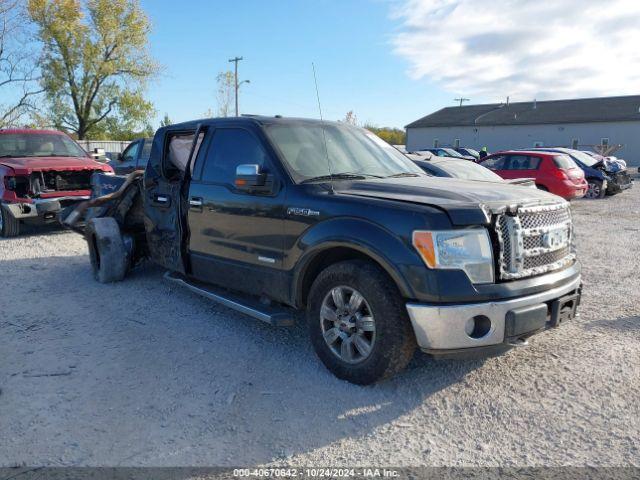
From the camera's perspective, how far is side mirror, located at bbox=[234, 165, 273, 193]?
4082 mm

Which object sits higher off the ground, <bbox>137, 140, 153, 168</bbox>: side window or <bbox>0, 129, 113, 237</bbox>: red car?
<bbox>137, 140, 153, 168</bbox>: side window

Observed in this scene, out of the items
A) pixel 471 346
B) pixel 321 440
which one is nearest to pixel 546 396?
pixel 471 346

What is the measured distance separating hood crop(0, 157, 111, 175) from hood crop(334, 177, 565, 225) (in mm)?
7337

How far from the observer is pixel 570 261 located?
392 cm

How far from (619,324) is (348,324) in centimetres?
288

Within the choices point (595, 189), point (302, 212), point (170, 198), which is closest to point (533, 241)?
point (302, 212)

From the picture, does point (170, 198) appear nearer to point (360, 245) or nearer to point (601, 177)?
point (360, 245)

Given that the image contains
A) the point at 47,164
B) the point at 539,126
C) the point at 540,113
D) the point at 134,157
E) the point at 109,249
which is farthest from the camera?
the point at 540,113

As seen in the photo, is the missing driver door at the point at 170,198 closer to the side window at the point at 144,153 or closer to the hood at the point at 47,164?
the hood at the point at 47,164

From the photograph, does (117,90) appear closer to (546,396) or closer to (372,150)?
(372,150)

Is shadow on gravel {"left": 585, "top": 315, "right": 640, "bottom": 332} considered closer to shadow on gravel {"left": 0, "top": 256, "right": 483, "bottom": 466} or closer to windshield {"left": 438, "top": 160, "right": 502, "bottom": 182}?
shadow on gravel {"left": 0, "top": 256, "right": 483, "bottom": 466}

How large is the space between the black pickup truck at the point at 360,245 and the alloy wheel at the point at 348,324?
10 millimetres

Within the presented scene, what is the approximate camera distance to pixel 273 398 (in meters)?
3.57

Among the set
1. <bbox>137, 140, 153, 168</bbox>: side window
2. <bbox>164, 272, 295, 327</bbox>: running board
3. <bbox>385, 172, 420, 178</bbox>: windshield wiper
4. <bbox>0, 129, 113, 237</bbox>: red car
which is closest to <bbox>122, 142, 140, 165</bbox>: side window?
<bbox>137, 140, 153, 168</bbox>: side window
